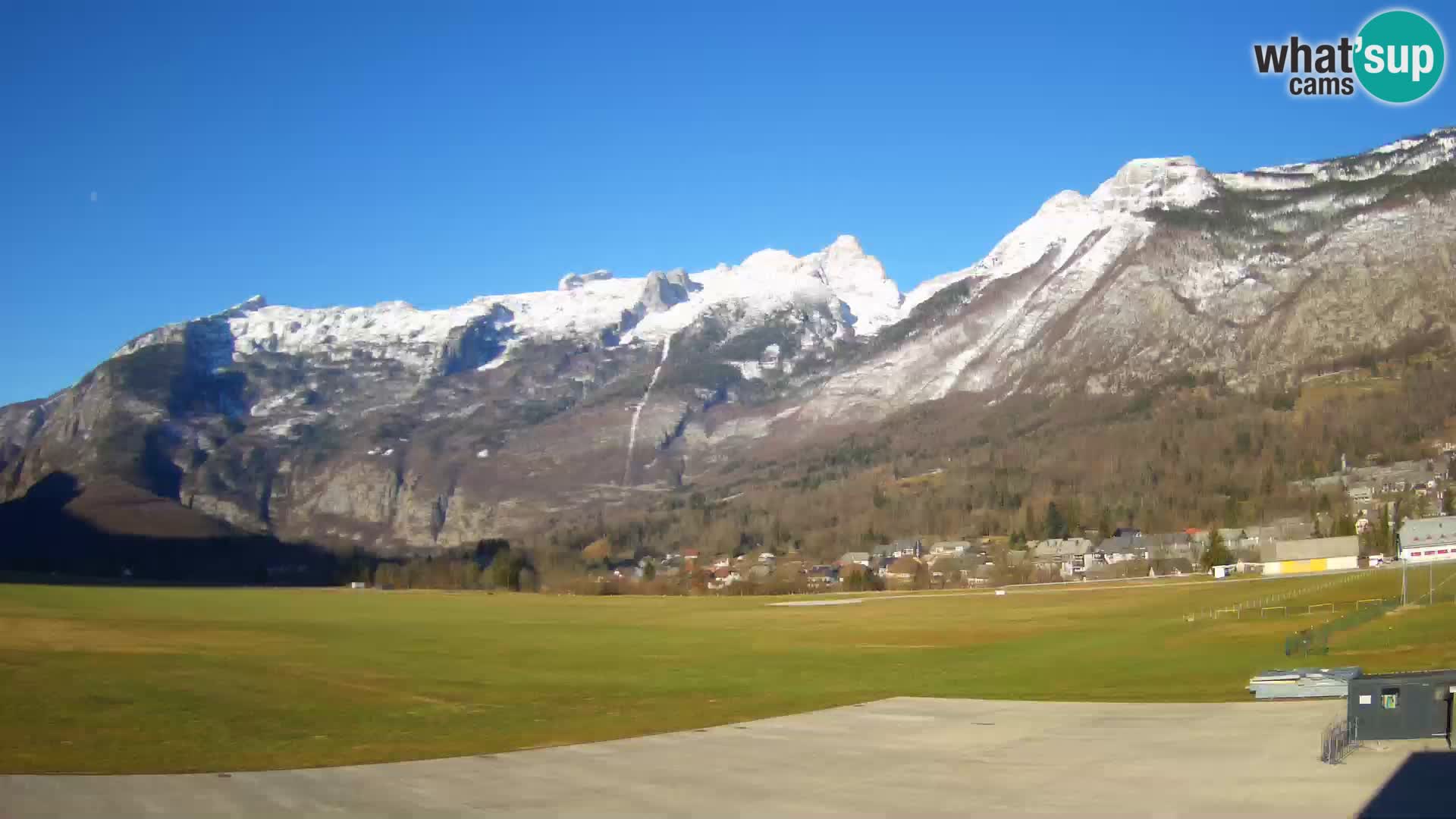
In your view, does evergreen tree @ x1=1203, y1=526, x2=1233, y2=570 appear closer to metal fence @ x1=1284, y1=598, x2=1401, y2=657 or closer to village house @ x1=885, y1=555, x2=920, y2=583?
village house @ x1=885, y1=555, x2=920, y2=583

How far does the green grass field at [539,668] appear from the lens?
37.9 meters

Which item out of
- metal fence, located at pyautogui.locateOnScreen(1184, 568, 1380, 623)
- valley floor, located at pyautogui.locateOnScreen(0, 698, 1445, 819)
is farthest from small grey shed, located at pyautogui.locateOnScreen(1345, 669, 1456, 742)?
metal fence, located at pyautogui.locateOnScreen(1184, 568, 1380, 623)

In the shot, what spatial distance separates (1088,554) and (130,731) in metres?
168

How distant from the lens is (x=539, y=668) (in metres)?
63.6

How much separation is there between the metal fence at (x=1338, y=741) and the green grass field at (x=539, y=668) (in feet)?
36.0

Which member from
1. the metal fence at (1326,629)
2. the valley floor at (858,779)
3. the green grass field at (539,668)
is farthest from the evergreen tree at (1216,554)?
the valley floor at (858,779)

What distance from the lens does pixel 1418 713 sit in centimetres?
3011

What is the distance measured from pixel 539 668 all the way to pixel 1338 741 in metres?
42.0

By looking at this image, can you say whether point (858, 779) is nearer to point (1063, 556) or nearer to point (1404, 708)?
point (1404, 708)

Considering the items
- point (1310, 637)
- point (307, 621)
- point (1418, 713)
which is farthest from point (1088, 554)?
point (1418, 713)

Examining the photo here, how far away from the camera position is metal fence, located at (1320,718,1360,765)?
94.7ft

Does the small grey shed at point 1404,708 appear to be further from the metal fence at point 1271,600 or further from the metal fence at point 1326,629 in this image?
the metal fence at point 1271,600

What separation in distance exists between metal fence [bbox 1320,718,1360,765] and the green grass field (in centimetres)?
1096

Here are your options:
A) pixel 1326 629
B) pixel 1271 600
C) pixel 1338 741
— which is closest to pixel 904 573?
pixel 1271 600
